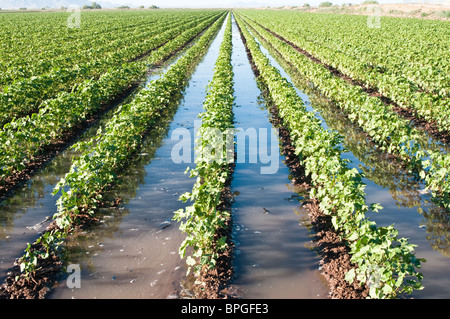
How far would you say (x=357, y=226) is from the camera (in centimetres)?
522

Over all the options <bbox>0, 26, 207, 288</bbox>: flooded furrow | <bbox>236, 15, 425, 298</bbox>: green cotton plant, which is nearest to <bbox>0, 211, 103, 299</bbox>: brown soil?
<bbox>0, 26, 207, 288</bbox>: flooded furrow

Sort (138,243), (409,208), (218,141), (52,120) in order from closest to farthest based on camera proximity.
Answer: (138,243)
(409,208)
(218,141)
(52,120)

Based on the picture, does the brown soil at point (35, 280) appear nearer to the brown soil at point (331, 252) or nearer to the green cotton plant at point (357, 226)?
the brown soil at point (331, 252)

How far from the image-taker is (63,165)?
28.1ft

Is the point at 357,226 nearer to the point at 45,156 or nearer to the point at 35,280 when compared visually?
the point at 35,280

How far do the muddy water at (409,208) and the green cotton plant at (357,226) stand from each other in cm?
26

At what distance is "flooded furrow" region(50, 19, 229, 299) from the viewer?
16.0ft

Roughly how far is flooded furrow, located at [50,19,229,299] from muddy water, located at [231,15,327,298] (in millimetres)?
1039

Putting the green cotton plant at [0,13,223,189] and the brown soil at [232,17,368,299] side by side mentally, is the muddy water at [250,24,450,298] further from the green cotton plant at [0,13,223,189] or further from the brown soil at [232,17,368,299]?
the green cotton plant at [0,13,223,189]

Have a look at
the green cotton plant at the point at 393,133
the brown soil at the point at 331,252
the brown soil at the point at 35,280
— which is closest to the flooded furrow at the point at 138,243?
the brown soil at the point at 35,280

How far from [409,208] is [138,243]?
17.6 feet

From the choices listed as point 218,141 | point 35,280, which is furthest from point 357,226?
point 35,280
